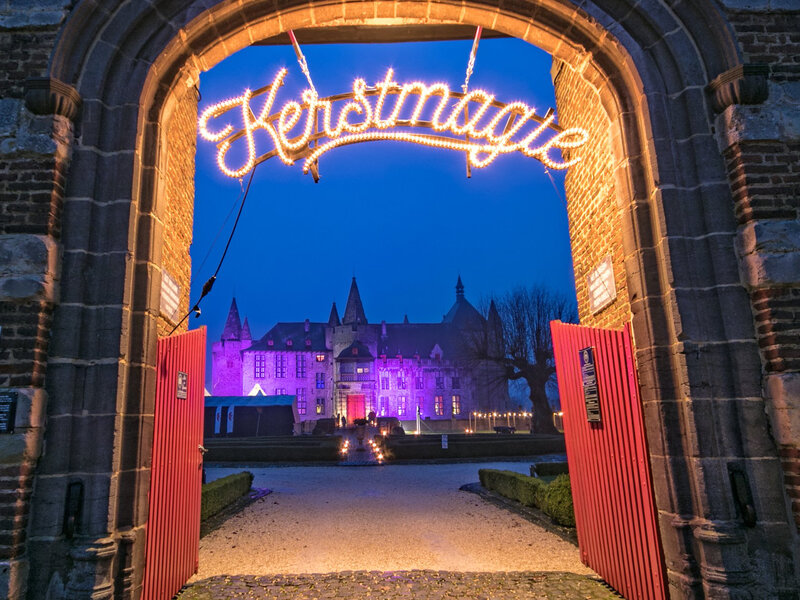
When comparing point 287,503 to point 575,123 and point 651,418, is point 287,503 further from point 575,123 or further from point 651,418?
point 575,123

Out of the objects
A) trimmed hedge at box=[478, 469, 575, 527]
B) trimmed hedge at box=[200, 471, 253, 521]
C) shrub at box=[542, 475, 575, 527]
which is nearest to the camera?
shrub at box=[542, 475, 575, 527]

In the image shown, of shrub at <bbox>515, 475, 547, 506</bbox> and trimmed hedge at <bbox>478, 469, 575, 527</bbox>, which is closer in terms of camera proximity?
trimmed hedge at <bbox>478, 469, 575, 527</bbox>

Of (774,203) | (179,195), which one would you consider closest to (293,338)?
(179,195)

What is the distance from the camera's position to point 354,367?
51.2m

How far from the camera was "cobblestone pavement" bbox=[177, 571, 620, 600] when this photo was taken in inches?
168

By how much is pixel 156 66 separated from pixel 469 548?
6309 mm

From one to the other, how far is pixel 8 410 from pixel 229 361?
53.3 m

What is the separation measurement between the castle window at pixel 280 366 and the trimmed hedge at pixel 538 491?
4473 cm

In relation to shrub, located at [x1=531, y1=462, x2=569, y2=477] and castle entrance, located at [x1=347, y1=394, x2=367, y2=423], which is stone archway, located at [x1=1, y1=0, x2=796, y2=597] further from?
castle entrance, located at [x1=347, y1=394, x2=367, y2=423]

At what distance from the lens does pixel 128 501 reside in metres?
3.74

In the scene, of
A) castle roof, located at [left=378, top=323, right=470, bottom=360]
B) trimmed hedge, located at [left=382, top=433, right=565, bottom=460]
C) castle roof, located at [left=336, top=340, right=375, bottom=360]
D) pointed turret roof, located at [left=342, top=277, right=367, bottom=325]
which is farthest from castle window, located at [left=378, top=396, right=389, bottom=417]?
trimmed hedge, located at [left=382, top=433, right=565, bottom=460]

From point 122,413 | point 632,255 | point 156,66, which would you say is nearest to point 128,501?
point 122,413

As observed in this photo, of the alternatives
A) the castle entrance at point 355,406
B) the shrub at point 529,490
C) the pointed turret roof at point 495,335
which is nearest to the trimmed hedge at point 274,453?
the shrub at point 529,490

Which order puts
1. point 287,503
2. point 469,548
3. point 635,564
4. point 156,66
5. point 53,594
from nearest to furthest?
point 53,594
point 635,564
point 156,66
point 469,548
point 287,503
